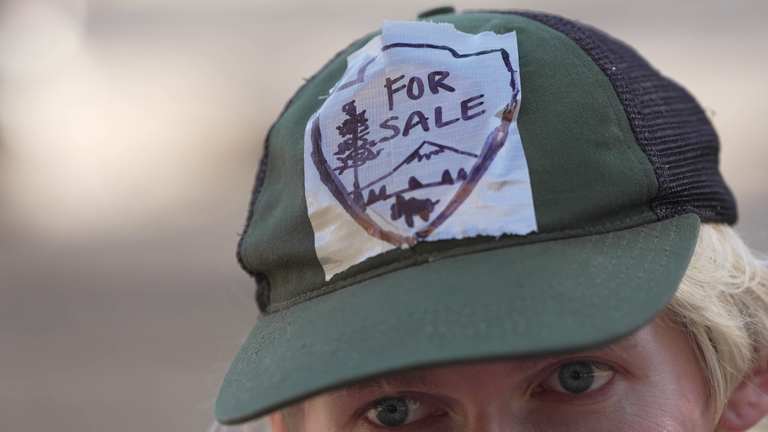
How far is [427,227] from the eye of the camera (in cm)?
108

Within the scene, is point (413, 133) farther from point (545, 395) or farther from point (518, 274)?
point (545, 395)

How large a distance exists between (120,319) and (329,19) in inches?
159

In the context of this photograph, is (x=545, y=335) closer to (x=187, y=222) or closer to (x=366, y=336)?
(x=366, y=336)

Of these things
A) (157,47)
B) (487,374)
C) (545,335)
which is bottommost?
(487,374)

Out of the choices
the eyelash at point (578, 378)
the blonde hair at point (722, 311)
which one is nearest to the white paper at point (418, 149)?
the eyelash at point (578, 378)

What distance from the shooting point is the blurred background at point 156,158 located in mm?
4832

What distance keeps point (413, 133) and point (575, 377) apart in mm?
469

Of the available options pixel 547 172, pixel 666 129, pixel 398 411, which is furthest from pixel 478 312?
pixel 666 129

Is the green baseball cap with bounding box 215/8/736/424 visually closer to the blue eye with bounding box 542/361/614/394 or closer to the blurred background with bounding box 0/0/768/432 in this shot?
the blue eye with bounding box 542/361/614/394

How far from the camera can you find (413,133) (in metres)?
1.13

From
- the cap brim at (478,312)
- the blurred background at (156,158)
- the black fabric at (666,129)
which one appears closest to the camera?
the cap brim at (478,312)

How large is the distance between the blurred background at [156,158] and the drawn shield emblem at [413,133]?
3436mm

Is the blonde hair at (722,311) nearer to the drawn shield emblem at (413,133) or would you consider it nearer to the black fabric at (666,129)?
the black fabric at (666,129)

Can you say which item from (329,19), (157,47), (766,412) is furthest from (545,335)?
(157,47)
